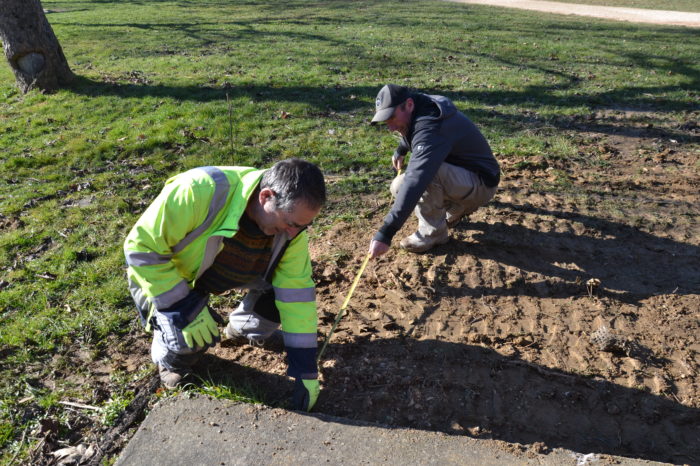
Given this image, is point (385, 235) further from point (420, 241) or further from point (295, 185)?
point (295, 185)

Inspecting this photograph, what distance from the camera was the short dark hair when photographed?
240 cm

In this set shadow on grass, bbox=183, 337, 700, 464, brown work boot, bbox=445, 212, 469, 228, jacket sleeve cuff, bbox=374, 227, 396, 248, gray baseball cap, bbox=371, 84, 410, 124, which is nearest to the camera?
shadow on grass, bbox=183, 337, 700, 464

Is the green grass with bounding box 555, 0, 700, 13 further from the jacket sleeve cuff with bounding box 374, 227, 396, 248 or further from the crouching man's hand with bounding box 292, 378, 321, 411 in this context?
the crouching man's hand with bounding box 292, 378, 321, 411

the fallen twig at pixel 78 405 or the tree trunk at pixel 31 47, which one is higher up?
the tree trunk at pixel 31 47

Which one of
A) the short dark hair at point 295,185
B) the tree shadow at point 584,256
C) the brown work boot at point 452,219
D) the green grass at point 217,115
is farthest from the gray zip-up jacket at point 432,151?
the green grass at point 217,115

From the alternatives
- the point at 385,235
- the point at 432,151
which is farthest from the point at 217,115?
the point at 385,235

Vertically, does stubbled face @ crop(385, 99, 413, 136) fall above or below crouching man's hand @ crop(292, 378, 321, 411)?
above

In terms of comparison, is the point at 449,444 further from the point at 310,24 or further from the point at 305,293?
the point at 310,24

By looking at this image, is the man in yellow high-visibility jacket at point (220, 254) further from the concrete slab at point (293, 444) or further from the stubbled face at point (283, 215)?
the concrete slab at point (293, 444)

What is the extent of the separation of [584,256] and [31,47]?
854cm

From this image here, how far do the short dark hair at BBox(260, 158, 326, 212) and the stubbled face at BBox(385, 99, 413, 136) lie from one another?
1.50 metres

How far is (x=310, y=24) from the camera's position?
A: 14922 millimetres

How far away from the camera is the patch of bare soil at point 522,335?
113 inches

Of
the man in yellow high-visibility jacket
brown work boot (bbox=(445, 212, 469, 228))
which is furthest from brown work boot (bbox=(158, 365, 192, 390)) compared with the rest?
brown work boot (bbox=(445, 212, 469, 228))
